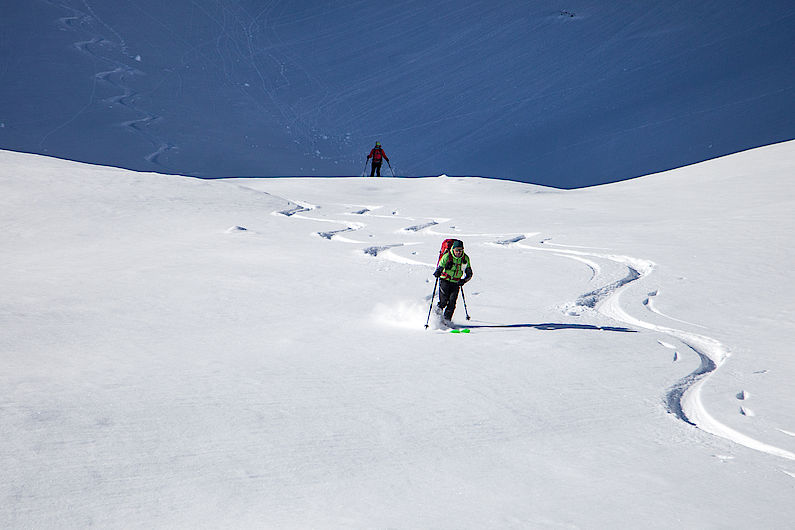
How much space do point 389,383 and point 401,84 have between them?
132ft

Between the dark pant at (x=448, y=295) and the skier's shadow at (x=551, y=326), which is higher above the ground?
the dark pant at (x=448, y=295)

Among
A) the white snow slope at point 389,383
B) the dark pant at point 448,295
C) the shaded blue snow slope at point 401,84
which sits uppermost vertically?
the shaded blue snow slope at point 401,84

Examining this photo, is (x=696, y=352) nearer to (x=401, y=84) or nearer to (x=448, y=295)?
(x=448, y=295)

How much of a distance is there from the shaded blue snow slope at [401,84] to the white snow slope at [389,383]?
2257 centimetres

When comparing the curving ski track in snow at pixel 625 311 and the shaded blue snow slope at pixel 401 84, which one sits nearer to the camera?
the curving ski track in snow at pixel 625 311

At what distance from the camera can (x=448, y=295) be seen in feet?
21.7

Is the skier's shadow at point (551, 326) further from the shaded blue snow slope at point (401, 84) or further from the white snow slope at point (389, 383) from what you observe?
the shaded blue snow slope at point (401, 84)

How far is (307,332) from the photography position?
6141 millimetres

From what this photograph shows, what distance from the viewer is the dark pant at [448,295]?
6613 mm

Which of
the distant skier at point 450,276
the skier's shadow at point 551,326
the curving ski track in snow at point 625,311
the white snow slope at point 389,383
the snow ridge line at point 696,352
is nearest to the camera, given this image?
the white snow slope at point 389,383

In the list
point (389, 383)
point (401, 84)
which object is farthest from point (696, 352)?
point (401, 84)

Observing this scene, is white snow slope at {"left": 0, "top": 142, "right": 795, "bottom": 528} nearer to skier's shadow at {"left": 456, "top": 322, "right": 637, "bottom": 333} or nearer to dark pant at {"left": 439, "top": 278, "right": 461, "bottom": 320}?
skier's shadow at {"left": 456, "top": 322, "right": 637, "bottom": 333}

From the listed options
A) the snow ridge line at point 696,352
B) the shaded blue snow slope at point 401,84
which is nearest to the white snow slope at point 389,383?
the snow ridge line at point 696,352

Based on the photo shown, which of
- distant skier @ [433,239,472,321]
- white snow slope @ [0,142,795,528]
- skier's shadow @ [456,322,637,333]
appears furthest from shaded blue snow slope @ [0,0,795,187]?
skier's shadow @ [456,322,637,333]
